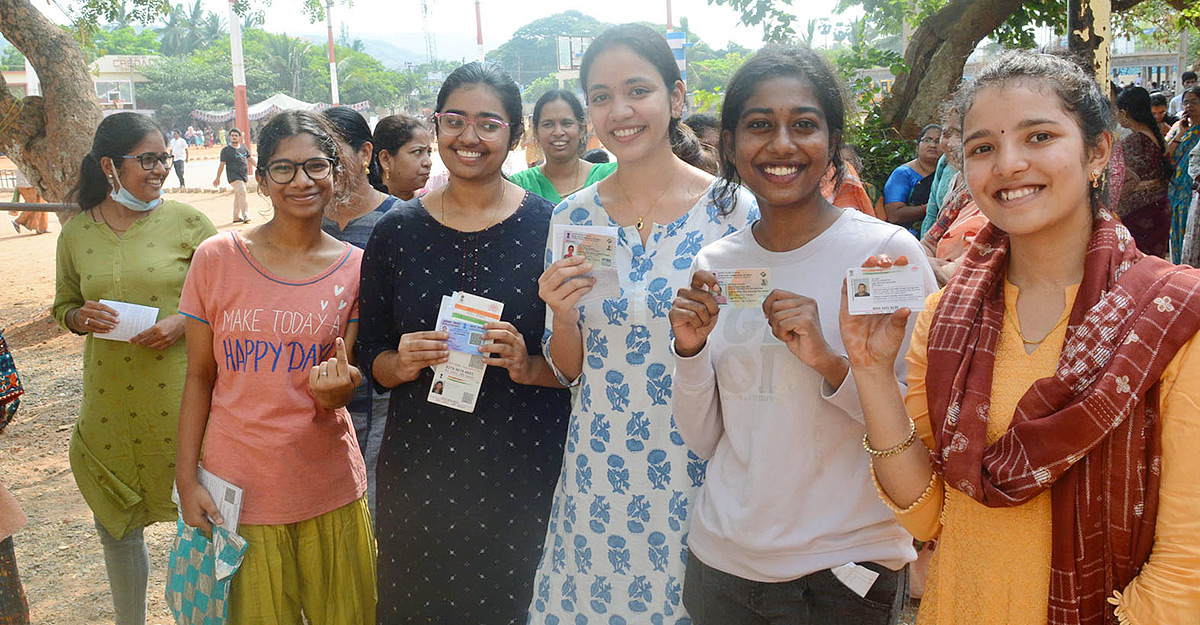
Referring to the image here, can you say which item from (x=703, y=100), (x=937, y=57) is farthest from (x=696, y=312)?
(x=703, y=100)

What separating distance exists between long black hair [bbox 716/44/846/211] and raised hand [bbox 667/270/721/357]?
40 centimetres

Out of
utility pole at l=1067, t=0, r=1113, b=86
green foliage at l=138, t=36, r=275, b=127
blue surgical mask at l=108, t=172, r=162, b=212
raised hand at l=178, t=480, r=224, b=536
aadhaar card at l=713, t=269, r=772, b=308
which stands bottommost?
raised hand at l=178, t=480, r=224, b=536

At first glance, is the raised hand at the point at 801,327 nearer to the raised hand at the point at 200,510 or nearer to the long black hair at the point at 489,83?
the long black hair at the point at 489,83

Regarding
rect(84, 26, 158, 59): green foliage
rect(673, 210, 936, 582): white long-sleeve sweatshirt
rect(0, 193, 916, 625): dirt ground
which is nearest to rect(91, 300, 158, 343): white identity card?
rect(0, 193, 916, 625): dirt ground

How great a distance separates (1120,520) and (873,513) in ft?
1.83

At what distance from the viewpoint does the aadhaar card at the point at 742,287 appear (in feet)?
6.63

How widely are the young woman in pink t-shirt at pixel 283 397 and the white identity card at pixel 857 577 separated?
1.62 m

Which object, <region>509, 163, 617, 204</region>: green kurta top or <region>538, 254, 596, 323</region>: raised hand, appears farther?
<region>509, 163, 617, 204</region>: green kurta top

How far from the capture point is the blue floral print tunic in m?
2.46

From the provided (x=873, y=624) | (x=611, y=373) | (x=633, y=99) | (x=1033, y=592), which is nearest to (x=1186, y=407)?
(x=1033, y=592)

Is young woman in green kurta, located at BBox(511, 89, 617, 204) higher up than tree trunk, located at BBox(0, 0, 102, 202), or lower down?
lower down

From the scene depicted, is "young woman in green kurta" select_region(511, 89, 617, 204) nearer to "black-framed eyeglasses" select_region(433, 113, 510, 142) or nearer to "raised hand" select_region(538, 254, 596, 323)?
"black-framed eyeglasses" select_region(433, 113, 510, 142)

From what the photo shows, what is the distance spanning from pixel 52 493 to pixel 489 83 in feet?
16.6

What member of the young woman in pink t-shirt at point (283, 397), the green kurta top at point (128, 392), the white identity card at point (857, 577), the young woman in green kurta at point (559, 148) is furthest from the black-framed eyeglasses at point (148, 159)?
the white identity card at point (857, 577)
